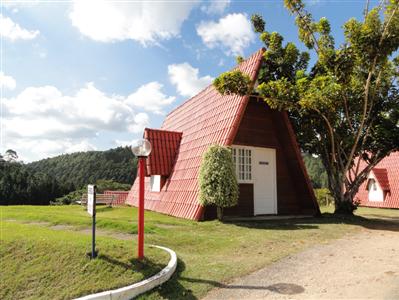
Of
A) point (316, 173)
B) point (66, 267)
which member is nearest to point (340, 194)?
point (66, 267)

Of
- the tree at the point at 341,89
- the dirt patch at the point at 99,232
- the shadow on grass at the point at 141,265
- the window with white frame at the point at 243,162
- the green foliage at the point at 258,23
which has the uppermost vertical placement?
the green foliage at the point at 258,23

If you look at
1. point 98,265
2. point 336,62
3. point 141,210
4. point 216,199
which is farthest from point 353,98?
point 98,265

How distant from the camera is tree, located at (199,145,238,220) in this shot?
37.3ft

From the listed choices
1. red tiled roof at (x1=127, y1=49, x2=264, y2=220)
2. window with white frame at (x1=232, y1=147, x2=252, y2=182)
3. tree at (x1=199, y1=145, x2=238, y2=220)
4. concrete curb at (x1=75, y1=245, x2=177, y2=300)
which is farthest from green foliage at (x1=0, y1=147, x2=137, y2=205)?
concrete curb at (x1=75, y1=245, x2=177, y2=300)

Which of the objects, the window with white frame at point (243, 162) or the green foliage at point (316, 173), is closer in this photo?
the window with white frame at point (243, 162)

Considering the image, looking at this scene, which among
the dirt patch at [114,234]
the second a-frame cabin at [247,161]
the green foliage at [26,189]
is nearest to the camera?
the dirt patch at [114,234]

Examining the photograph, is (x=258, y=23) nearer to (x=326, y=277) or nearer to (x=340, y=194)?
(x=340, y=194)

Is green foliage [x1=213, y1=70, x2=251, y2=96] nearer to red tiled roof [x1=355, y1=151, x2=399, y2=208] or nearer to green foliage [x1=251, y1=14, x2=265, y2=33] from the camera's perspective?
green foliage [x1=251, y1=14, x2=265, y2=33]

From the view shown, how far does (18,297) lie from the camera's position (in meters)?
5.92

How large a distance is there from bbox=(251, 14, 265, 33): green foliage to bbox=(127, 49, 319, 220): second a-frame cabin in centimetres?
212

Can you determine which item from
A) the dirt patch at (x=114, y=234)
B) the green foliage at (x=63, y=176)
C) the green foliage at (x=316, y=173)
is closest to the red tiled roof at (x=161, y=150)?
the dirt patch at (x=114, y=234)

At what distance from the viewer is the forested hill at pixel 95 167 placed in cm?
6456

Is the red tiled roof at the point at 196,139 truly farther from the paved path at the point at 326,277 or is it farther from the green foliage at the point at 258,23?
the paved path at the point at 326,277

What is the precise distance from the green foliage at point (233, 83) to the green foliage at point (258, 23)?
439 cm
